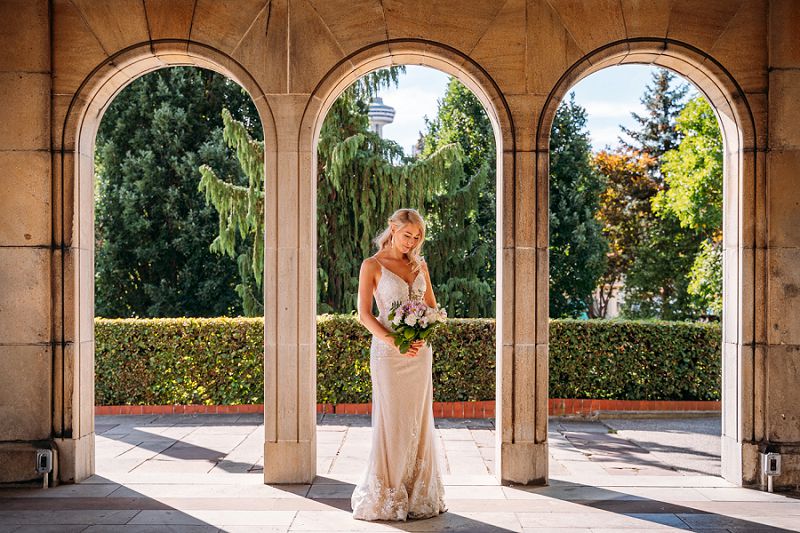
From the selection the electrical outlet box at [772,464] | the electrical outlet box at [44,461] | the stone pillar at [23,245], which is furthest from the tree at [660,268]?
the electrical outlet box at [44,461]

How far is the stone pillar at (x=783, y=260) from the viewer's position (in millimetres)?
6645

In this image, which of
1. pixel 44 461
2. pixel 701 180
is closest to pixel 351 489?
pixel 44 461

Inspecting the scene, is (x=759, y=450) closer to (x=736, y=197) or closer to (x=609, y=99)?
(x=736, y=197)

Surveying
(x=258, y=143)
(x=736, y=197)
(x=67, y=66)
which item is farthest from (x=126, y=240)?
(x=736, y=197)

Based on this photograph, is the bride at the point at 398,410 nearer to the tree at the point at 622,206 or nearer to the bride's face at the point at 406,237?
the bride's face at the point at 406,237

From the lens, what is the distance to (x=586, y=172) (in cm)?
2353

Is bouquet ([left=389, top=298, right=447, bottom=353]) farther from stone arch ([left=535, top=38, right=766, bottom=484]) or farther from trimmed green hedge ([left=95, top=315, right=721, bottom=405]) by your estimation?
trimmed green hedge ([left=95, top=315, right=721, bottom=405])

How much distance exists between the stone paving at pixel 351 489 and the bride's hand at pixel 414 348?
124 cm

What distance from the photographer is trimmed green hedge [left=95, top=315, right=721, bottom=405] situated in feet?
34.3

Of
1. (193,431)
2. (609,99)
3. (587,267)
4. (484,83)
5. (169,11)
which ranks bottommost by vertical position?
(193,431)

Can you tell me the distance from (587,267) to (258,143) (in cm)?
1343

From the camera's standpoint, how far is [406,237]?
5.79m

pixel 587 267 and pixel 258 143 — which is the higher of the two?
pixel 258 143

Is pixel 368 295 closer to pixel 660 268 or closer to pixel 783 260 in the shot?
pixel 783 260
